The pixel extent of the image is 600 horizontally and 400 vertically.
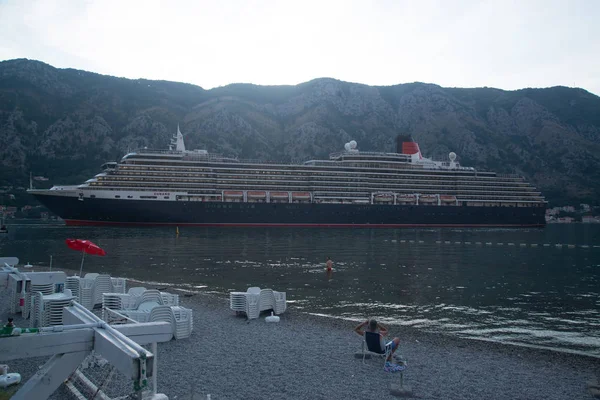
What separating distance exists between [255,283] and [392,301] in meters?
5.97

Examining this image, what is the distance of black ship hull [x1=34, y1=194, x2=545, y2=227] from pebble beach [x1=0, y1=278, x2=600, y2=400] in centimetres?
4987

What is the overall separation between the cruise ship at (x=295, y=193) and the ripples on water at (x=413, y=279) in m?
22.8

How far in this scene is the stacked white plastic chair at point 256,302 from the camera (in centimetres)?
1115

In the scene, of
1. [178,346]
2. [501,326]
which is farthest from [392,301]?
[178,346]

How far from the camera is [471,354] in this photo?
880 cm

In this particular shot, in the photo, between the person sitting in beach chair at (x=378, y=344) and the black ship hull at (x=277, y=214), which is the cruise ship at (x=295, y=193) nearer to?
the black ship hull at (x=277, y=214)

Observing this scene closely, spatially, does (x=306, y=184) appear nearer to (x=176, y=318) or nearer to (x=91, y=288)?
(x=91, y=288)

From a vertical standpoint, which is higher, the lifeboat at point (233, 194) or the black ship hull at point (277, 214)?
the lifeboat at point (233, 194)

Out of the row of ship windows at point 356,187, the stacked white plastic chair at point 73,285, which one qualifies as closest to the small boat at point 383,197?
the row of ship windows at point 356,187

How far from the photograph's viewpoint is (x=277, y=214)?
6384 centimetres

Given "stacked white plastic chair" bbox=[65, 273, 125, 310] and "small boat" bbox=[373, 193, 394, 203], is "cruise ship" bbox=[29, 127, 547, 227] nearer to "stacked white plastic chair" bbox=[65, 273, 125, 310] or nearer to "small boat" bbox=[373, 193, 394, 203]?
"small boat" bbox=[373, 193, 394, 203]

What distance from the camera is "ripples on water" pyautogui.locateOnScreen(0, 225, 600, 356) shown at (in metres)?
12.6

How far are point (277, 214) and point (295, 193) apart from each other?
4743 mm

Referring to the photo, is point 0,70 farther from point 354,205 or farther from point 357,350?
point 357,350
